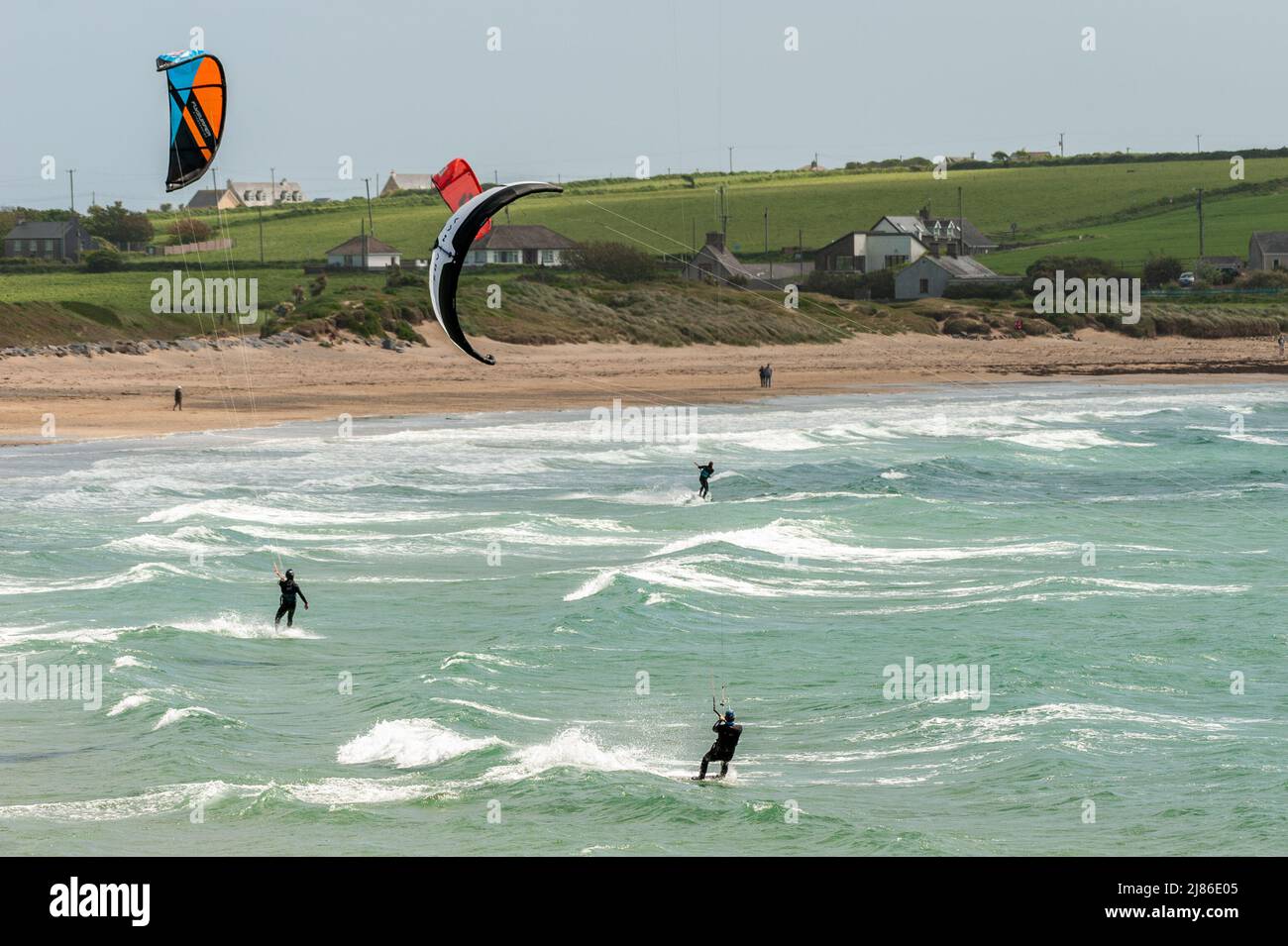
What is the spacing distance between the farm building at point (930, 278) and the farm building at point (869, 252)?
915 centimetres

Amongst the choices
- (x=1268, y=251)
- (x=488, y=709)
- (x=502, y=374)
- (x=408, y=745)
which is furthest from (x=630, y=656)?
(x=1268, y=251)

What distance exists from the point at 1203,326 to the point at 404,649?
7514 centimetres

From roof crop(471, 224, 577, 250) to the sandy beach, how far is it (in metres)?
28.8

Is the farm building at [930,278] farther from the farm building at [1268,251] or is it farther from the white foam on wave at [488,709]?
the white foam on wave at [488,709]

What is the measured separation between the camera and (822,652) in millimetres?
21562

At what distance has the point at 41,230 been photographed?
106m

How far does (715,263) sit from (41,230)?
44797 mm

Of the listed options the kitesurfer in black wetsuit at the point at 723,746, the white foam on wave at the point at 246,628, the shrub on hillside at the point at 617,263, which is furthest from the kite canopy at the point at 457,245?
the shrub on hillside at the point at 617,263

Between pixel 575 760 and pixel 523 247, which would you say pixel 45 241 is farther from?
pixel 575 760

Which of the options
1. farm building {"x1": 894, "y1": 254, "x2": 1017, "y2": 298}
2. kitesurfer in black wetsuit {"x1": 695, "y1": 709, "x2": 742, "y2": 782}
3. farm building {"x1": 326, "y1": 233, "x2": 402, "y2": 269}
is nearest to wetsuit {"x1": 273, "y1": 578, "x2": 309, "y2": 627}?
kitesurfer in black wetsuit {"x1": 695, "y1": 709, "x2": 742, "y2": 782}

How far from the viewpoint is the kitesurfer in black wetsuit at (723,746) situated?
52.3ft

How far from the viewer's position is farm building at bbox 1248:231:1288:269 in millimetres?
107250
